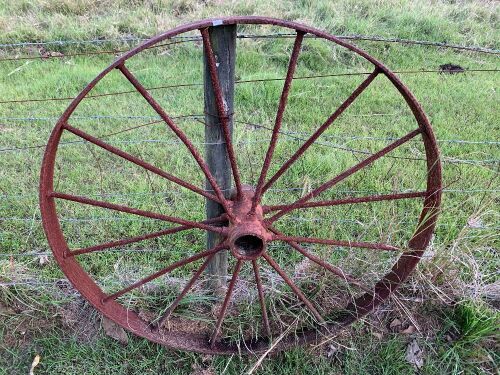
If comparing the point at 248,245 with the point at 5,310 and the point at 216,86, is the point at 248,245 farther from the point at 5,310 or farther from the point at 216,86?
the point at 5,310

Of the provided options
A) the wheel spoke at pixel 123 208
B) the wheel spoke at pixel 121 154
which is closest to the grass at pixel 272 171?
the wheel spoke at pixel 123 208

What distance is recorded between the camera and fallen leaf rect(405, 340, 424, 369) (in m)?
2.39

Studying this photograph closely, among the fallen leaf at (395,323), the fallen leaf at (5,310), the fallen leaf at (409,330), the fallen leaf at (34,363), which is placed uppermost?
the fallen leaf at (5,310)

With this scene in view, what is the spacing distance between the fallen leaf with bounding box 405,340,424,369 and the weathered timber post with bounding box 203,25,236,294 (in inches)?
40.7

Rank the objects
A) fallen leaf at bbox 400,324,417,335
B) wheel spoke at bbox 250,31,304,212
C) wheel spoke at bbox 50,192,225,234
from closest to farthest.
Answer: wheel spoke at bbox 250,31,304,212
wheel spoke at bbox 50,192,225,234
fallen leaf at bbox 400,324,417,335

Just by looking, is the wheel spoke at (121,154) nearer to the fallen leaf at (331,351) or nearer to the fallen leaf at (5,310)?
the fallen leaf at (331,351)

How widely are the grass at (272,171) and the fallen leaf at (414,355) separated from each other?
37 mm

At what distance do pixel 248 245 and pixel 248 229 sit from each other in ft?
0.47

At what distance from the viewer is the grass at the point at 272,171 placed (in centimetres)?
241

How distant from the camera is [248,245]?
6.57 feet

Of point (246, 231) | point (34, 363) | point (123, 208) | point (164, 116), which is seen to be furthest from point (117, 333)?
point (164, 116)

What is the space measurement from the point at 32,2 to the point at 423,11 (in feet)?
14.7

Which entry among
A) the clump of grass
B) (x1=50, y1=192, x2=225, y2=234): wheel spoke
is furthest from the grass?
(x1=50, y1=192, x2=225, y2=234): wheel spoke

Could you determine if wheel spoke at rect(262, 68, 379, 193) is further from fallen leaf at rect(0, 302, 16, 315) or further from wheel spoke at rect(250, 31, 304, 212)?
fallen leaf at rect(0, 302, 16, 315)
